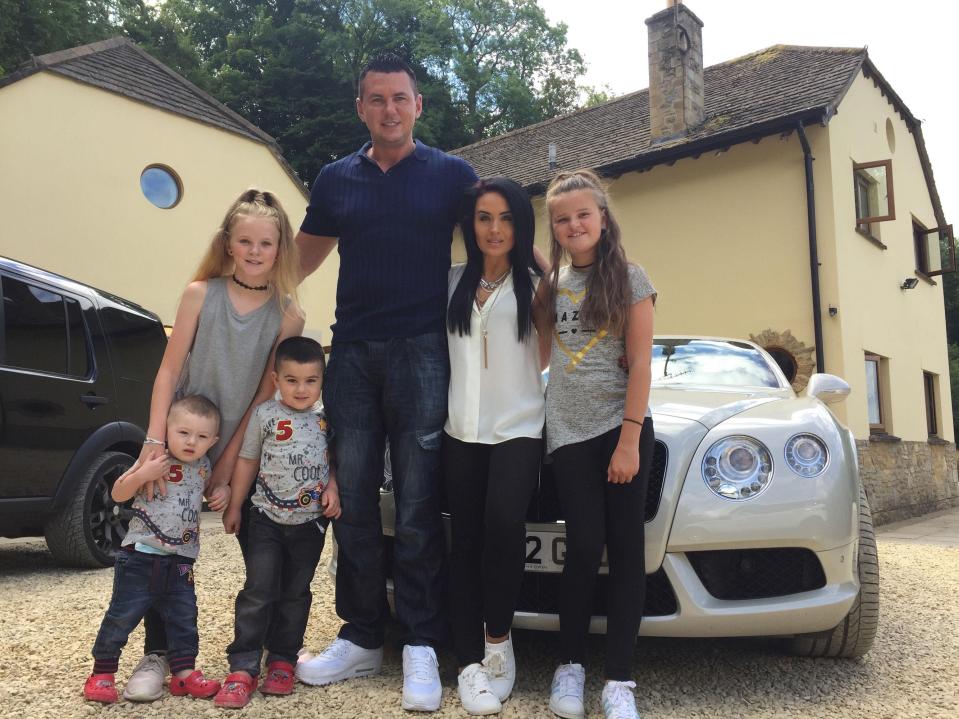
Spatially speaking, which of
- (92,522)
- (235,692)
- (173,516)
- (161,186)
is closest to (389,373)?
(173,516)

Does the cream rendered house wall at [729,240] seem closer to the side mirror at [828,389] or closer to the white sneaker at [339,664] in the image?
the side mirror at [828,389]

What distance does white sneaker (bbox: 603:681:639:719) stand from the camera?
2230mm

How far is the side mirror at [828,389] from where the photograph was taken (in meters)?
3.59

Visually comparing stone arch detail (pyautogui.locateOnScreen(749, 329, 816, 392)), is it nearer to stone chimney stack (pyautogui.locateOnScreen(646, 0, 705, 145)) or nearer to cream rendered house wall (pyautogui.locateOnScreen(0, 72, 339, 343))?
stone chimney stack (pyautogui.locateOnScreen(646, 0, 705, 145))

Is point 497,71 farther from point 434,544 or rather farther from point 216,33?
point 434,544

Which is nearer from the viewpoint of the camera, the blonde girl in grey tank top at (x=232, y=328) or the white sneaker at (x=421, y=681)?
the white sneaker at (x=421, y=681)

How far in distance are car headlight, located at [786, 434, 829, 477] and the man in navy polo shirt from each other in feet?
3.75

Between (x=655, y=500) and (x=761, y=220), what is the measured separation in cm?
888

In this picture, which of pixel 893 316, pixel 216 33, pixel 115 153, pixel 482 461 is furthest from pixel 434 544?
pixel 216 33

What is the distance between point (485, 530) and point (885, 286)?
1133cm

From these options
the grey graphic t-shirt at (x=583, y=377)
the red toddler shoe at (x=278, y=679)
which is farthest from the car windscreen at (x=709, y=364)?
the red toddler shoe at (x=278, y=679)

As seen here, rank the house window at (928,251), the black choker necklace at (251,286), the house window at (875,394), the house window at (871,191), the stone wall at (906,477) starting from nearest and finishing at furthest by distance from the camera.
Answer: the black choker necklace at (251,286), the stone wall at (906,477), the house window at (871,191), the house window at (875,394), the house window at (928,251)

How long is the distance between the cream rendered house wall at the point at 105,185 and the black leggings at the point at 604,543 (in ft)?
30.1

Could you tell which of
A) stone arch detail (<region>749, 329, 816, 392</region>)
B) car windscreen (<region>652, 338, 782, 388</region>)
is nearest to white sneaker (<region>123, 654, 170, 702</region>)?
car windscreen (<region>652, 338, 782, 388</region>)
